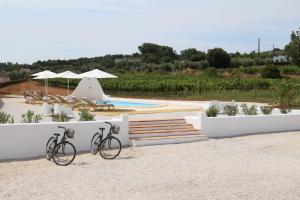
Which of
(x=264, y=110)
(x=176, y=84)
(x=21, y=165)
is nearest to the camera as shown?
(x=21, y=165)

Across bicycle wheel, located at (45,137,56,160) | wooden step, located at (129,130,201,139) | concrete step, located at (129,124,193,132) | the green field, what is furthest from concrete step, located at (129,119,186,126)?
the green field

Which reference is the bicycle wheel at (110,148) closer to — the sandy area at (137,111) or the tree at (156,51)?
the sandy area at (137,111)

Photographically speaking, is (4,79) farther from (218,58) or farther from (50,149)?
(50,149)

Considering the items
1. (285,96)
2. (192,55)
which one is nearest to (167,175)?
(285,96)

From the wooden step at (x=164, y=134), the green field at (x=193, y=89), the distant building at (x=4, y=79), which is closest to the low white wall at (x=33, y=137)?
the wooden step at (x=164, y=134)

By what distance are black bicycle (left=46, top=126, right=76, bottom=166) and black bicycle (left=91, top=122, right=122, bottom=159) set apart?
0.77 metres

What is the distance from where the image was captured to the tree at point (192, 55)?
7806cm

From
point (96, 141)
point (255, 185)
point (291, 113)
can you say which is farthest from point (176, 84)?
point (255, 185)

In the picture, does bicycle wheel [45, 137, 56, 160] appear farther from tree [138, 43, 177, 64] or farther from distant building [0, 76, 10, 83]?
tree [138, 43, 177, 64]

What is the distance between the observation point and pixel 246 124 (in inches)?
696

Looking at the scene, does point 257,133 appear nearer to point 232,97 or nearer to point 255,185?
point 255,185

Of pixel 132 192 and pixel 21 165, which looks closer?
pixel 132 192

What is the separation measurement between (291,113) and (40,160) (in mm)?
10876

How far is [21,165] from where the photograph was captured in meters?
12.0
